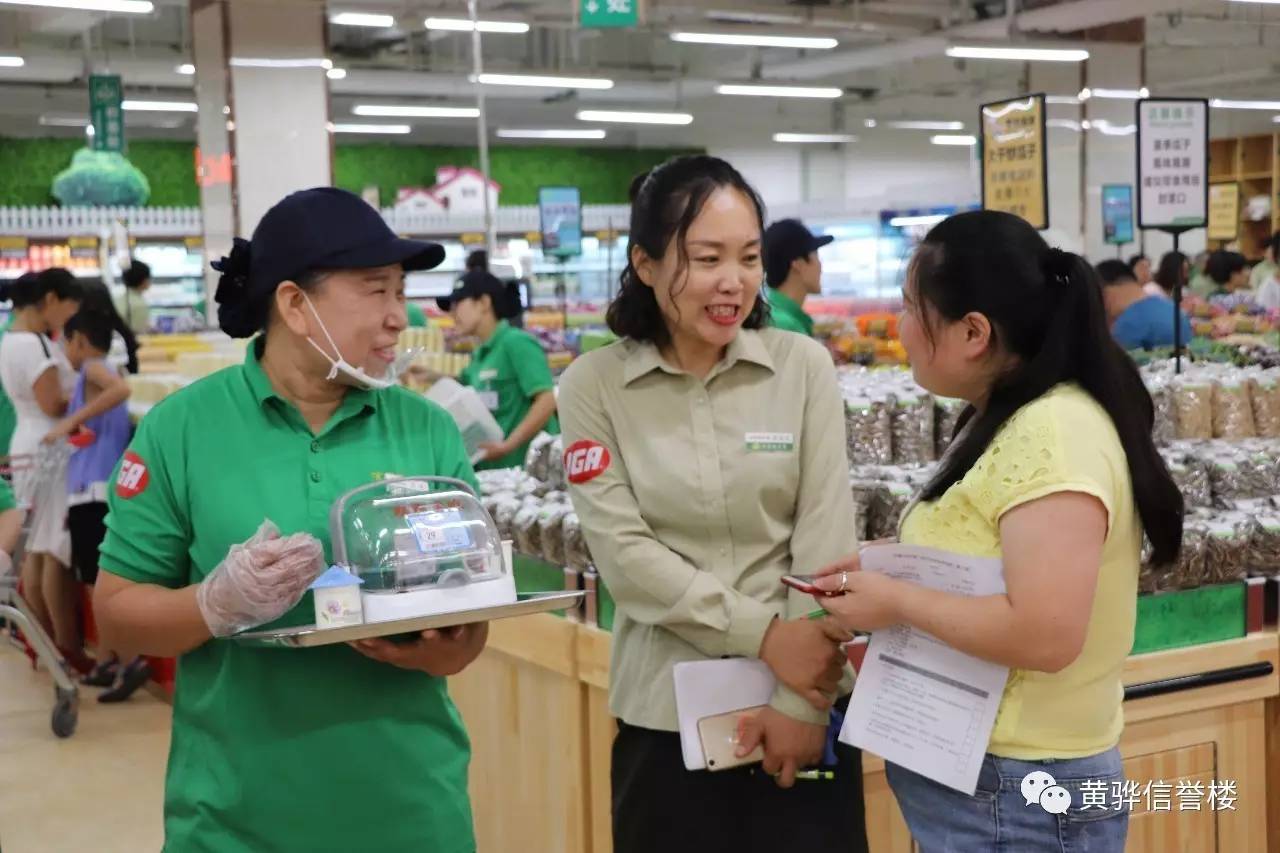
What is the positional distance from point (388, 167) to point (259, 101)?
13.4 meters

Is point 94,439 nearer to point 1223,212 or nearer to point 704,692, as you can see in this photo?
point 704,692

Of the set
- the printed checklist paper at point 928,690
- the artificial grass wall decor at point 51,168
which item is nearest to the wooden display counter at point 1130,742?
the printed checklist paper at point 928,690

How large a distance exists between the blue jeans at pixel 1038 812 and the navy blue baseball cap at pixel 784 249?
11.0 ft

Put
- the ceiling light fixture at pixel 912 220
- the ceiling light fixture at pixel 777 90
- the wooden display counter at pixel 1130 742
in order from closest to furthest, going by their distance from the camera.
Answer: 1. the wooden display counter at pixel 1130 742
2. the ceiling light fixture at pixel 912 220
3. the ceiling light fixture at pixel 777 90

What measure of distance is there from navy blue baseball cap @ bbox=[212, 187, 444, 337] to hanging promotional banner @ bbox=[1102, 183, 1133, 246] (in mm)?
13127

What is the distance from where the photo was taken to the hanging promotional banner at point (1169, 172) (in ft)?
17.4

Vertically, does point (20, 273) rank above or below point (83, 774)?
above

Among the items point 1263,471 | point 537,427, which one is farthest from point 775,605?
point 537,427

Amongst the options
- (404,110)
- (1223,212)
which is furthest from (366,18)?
(1223,212)

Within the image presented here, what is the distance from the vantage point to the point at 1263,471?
3643 millimetres

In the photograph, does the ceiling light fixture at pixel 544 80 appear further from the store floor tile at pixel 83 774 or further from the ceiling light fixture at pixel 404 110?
the store floor tile at pixel 83 774

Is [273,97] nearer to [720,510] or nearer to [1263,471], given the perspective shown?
[1263,471]

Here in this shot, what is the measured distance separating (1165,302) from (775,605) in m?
6.19

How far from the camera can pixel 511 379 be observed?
5922mm
